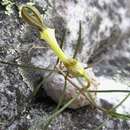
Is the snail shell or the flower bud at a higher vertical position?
the flower bud

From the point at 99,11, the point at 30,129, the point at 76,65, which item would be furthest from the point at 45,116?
the point at 99,11

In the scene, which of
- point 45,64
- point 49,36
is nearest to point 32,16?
point 49,36

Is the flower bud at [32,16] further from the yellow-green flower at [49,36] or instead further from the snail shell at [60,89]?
the snail shell at [60,89]

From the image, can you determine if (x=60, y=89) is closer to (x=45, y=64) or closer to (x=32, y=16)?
(x=45, y=64)

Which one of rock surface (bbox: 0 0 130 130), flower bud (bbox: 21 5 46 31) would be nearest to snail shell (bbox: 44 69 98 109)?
rock surface (bbox: 0 0 130 130)

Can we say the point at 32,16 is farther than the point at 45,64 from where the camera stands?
No

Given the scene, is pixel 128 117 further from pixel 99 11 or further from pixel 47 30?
pixel 99 11

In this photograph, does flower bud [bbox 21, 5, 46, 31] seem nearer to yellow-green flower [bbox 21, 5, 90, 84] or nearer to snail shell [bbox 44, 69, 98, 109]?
yellow-green flower [bbox 21, 5, 90, 84]

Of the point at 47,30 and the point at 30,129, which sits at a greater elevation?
the point at 47,30
